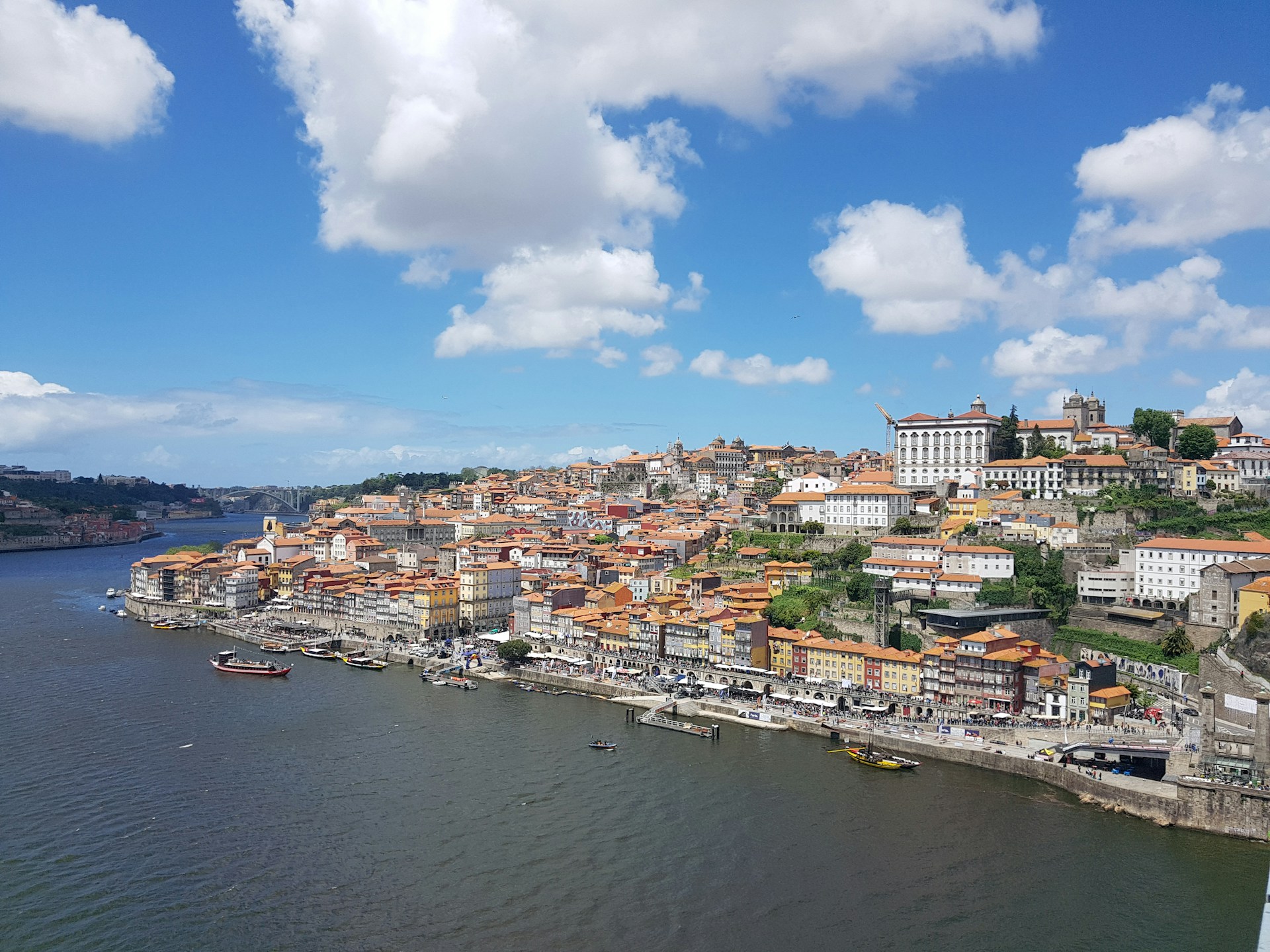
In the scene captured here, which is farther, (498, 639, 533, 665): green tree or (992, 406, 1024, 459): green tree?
(992, 406, 1024, 459): green tree

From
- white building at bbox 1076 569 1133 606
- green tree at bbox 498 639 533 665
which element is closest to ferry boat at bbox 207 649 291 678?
green tree at bbox 498 639 533 665

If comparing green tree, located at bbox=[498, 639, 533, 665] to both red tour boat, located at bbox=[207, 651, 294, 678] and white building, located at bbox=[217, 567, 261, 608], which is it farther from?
white building, located at bbox=[217, 567, 261, 608]

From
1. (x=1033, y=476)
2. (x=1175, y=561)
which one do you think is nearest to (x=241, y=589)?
(x=1033, y=476)

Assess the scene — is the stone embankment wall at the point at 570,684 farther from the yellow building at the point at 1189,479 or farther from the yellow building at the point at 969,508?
the yellow building at the point at 1189,479

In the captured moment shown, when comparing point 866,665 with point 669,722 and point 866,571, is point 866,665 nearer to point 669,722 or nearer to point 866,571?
point 669,722

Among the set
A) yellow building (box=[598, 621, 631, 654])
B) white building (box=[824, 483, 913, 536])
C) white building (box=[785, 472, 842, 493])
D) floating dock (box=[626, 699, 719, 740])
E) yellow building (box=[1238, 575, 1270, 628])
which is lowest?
floating dock (box=[626, 699, 719, 740])
